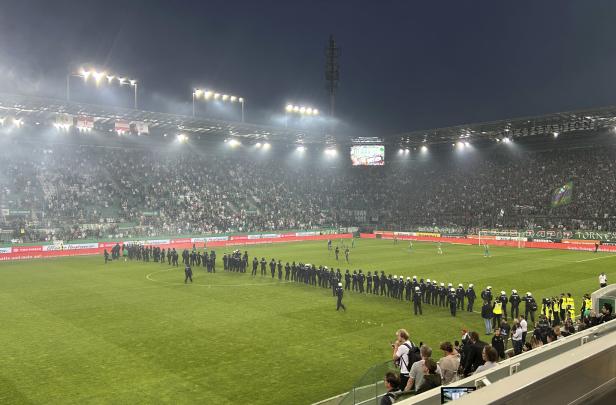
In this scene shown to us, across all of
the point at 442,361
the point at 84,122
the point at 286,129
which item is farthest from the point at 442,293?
the point at 286,129

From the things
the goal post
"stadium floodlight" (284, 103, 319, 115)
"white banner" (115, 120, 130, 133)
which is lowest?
the goal post

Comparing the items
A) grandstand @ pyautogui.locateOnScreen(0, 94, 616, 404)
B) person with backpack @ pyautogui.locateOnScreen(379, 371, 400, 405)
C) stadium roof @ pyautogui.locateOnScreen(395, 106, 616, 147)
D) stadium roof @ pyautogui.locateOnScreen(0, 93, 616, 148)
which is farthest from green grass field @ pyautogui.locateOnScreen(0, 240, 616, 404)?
stadium roof @ pyautogui.locateOnScreen(395, 106, 616, 147)

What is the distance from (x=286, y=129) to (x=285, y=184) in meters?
11.5

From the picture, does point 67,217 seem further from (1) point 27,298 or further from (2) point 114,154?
(1) point 27,298

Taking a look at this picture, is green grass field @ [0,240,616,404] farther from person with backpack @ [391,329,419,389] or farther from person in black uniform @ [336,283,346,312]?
person with backpack @ [391,329,419,389]

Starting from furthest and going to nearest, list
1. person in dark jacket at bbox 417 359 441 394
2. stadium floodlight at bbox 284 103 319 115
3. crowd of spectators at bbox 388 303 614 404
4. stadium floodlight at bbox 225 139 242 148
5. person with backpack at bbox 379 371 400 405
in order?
1. stadium floodlight at bbox 225 139 242 148
2. stadium floodlight at bbox 284 103 319 115
3. crowd of spectators at bbox 388 303 614 404
4. person with backpack at bbox 379 371 400 405
5. person in dark jacket at bbox 417 359 441 394

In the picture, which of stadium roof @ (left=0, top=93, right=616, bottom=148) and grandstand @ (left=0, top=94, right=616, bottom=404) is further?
grandstand @ (left=0, top=94, right=616, bottom=404)

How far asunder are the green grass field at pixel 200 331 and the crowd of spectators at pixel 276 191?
2026 cm

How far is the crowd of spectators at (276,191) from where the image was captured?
53.7 m

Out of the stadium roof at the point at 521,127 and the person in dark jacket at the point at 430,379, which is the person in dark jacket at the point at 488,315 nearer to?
the person in dark jacket at the point at 430,379

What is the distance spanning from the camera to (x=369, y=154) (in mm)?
74812

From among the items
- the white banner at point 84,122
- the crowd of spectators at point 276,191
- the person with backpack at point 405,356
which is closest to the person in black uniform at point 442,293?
the person with backpack at point 405,356

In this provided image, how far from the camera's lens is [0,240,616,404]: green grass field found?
41.9 ft

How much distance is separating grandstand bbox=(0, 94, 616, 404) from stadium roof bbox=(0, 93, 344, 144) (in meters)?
0.25
